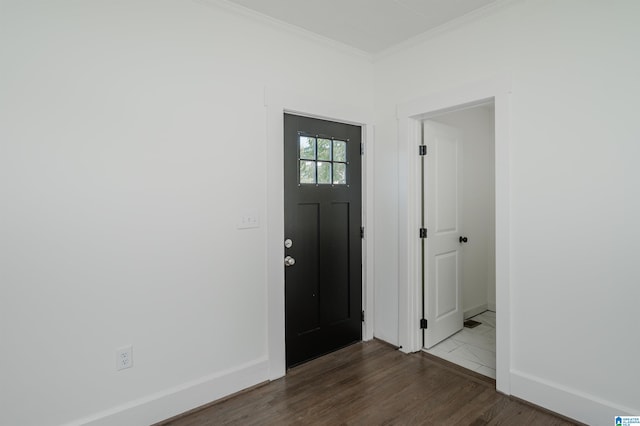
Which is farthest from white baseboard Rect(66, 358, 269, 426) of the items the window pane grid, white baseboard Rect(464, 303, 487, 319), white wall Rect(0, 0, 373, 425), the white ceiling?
the white ceiling

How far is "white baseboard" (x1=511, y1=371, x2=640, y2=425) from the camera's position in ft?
6.49

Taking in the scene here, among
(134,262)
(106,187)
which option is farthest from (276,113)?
(134,262)

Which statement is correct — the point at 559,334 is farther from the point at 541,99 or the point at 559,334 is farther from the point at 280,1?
the point at 280,1

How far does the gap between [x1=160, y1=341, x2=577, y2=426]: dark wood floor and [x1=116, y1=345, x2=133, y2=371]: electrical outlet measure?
0.44m

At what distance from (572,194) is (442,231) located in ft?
4.10

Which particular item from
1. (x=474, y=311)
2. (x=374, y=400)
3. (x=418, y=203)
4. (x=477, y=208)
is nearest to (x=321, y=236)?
(x=418, y=203)

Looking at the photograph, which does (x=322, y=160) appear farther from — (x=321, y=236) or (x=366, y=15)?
(x=366, y=15)

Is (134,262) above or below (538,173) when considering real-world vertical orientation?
below

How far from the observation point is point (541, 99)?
221 centimetres

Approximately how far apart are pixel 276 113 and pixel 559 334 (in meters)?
2.44

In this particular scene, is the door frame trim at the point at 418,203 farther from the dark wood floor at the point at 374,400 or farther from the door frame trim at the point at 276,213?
the door frame trim at the point at 276,213

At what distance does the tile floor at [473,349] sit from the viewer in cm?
281

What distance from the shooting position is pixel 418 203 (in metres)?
3.07

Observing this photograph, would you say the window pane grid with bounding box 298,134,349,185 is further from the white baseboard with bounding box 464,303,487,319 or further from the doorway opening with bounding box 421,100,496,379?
the white baseboard with bounding box 464,303,487,319
